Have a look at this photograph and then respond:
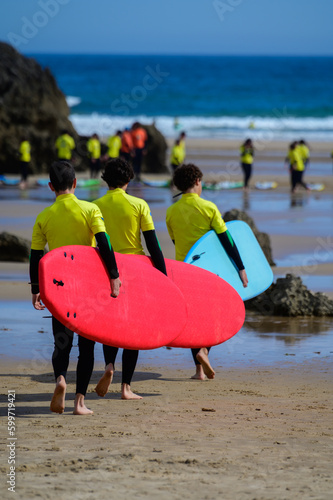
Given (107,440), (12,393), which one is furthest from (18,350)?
(107,440)

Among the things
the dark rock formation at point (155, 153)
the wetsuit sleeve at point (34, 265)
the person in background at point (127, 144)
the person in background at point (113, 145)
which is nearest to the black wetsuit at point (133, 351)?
the wetsuit sleeve at point (34, 265)

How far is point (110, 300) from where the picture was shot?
5.08 m

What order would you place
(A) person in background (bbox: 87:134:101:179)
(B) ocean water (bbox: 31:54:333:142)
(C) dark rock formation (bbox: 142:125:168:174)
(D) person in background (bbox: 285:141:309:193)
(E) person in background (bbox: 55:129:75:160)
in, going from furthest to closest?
1. (B) ocean water (bbox: 31:54:333:142)
2. (C) dark rock formation (bbox: 142:125:168:174)
3. (A) person in background (bbox: 87:134:101:179)
4. (E) person in background (bbox: 55:129:75:160)
5. (D) person in background (bbox: 285:141:309:193)

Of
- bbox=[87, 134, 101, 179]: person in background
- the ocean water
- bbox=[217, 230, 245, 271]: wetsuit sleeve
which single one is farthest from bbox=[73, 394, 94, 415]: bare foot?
the ocean water

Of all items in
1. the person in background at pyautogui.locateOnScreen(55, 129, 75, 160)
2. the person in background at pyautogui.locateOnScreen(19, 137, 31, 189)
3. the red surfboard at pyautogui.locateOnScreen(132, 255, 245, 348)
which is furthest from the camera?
the person in background at pyautogui.locateOnScreen(55, 129, 75, 160)

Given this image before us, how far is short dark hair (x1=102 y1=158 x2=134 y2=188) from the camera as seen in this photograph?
212 inches

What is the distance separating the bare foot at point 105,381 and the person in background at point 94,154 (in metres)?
19.3

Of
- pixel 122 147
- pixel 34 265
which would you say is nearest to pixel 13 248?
pixel 34 265

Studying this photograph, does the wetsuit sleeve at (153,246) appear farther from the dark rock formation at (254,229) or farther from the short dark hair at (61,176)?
the dark rock formation at (254,229)

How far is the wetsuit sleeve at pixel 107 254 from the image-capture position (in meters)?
4.85

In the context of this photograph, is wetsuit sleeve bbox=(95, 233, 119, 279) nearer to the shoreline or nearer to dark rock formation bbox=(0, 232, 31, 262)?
the shoreline

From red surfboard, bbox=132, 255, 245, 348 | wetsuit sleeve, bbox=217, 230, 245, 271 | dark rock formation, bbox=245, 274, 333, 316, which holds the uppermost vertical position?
wetsuit sleeve, bbox=217, 230, 245, 271

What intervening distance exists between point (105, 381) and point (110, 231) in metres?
1.00

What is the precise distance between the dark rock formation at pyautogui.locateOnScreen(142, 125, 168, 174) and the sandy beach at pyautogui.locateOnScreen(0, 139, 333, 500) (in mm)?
19943
